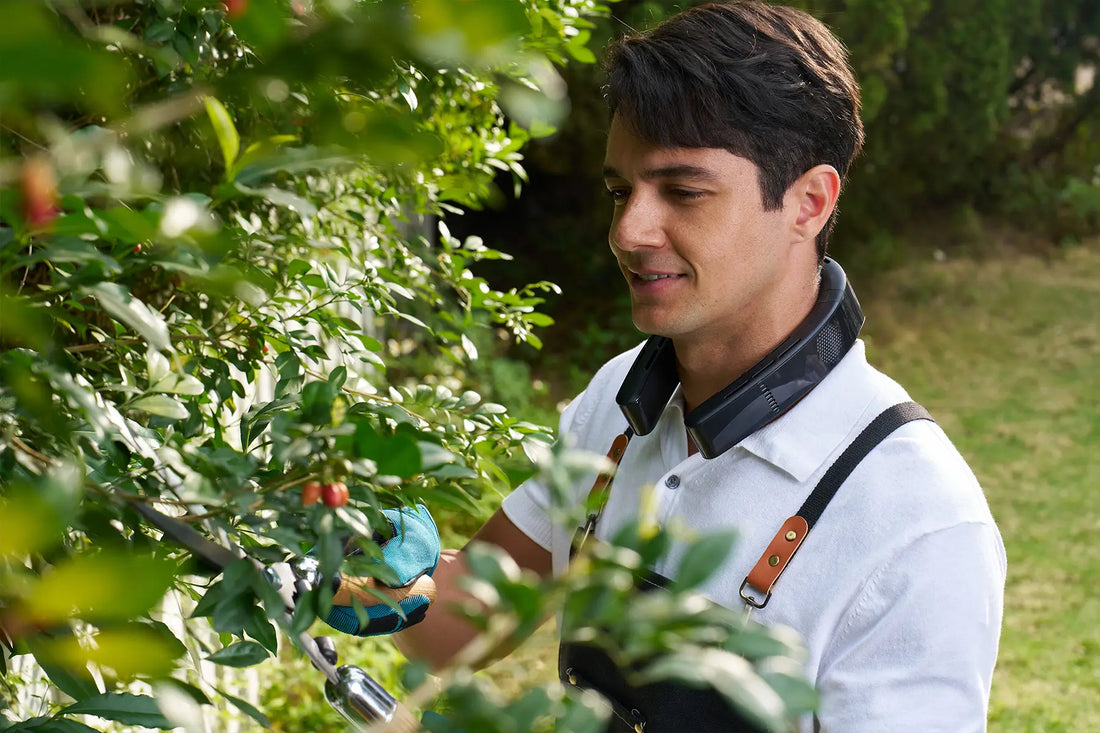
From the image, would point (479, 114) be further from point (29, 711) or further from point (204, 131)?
point (204, 131)

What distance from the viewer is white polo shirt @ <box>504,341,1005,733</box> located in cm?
116

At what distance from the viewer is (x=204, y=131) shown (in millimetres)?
583

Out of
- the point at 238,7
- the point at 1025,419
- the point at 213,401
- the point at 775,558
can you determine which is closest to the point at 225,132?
the point at 238,7

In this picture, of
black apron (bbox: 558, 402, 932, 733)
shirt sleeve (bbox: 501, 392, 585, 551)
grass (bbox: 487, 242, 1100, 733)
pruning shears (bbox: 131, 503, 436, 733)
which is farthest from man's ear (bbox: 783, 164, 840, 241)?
grass (bbox: 487, 242, 1100, 733)

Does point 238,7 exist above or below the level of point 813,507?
above

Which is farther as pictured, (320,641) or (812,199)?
(812,199)

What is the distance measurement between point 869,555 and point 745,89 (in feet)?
2.05

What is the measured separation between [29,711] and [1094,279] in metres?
7.93

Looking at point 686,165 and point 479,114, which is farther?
point 479,114

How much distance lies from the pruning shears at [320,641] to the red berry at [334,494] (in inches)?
2.6

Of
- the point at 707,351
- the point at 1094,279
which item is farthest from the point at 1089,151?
the point at 707,351

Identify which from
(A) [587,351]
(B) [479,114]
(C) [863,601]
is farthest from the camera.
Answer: (A) [587,351]

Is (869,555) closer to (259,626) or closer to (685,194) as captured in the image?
(685,194)

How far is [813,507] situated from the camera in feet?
4.23
